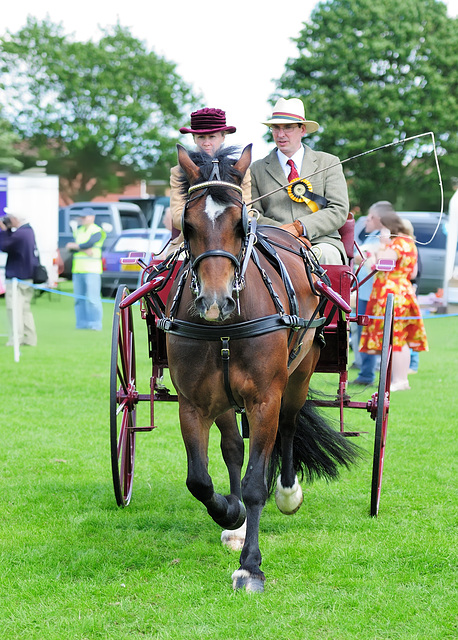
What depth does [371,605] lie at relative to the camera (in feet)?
12.9

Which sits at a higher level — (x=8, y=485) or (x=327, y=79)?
(x=327, y=79)

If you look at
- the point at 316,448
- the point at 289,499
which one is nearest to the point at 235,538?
the point at 289,499

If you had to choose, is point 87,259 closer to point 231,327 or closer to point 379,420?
point 379,420

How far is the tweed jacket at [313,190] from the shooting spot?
561cm

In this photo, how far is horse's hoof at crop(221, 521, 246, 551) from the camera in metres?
4.80

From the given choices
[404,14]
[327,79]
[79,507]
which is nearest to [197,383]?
[79,507]

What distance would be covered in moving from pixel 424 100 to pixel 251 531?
35068 mm

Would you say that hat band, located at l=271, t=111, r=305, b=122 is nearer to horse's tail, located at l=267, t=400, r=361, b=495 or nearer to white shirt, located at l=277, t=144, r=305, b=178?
white shirt, located at l=277, t=144, r=305, b=178

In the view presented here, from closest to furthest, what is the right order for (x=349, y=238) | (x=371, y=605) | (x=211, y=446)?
1. (x=371, y=605)
2. (x=349, y=238)
3. (x=211, y=446)

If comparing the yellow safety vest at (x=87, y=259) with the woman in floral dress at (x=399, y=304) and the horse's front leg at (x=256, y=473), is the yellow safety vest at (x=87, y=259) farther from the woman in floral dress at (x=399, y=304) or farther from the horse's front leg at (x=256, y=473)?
the horse's front leg at (x=256, y=473)

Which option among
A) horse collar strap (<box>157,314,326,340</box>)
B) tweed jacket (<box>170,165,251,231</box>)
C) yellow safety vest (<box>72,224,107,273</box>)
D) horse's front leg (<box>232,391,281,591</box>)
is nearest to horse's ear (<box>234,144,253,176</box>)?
tweed jacket (<box>170,165,251,231</box>)

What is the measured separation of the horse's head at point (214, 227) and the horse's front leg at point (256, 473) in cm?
72

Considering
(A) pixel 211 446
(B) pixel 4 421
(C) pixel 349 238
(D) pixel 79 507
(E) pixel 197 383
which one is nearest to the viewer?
(E) pixel 197 383

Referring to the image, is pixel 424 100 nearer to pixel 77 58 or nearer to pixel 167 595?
pixel 77 58
